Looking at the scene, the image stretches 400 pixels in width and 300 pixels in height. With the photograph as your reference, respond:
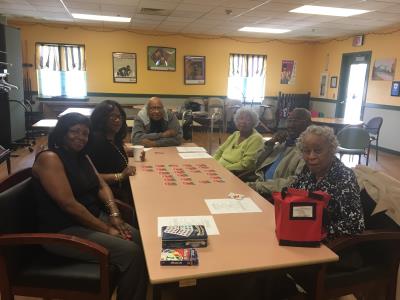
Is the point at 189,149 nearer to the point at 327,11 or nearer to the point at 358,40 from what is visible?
the point at 327,11

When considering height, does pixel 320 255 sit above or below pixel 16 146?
above

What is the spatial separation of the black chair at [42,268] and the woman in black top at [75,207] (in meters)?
0.07

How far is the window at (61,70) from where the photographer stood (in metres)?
8.25

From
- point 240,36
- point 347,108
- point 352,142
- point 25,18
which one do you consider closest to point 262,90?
point 240,36

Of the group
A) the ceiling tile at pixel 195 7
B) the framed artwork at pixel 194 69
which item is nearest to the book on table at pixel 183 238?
the ceiling tile at pixel 195 7

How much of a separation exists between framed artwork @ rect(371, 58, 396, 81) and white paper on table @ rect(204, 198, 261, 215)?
6.47 metres

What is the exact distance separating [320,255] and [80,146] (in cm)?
134

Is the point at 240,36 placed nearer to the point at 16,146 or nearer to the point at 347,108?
the point at 347,108

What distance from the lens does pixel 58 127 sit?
1.81m

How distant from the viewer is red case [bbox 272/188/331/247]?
1.34 meters

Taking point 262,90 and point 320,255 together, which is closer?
point 320,255

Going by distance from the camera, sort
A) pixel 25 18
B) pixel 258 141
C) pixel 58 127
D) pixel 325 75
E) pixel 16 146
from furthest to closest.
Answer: pixel 325 75
pixel 25 18
pixel 16 146
pixel 258 141
pixel 58 127

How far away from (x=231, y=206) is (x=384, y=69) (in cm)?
677

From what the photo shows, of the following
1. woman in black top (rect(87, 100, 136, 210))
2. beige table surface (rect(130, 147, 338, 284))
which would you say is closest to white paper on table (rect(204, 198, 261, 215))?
beige table surface (rect(130, 147, 338, 284))
